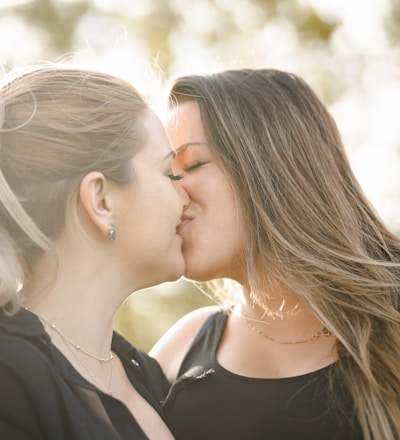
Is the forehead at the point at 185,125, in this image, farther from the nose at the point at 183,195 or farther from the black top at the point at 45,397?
the black top at the point at 45,397

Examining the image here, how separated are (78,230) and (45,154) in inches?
11.6

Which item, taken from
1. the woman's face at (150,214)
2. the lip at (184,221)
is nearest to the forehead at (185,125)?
the lip at (184,221)

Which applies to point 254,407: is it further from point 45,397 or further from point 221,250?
point 45,397

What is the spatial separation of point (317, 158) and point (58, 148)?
4.16 ft

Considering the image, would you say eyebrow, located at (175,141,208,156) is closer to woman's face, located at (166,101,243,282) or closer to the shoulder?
woman's face, located at (166,101,243,282)

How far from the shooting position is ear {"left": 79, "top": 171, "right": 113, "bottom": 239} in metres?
3.18

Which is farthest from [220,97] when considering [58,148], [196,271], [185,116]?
[58,148]

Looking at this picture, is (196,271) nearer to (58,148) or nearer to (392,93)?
(58,148)

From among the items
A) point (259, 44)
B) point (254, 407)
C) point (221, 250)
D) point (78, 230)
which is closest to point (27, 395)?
point (78, 230)

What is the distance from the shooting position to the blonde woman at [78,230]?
9.68ft

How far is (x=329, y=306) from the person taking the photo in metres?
3.69

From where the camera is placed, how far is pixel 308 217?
3.82 m

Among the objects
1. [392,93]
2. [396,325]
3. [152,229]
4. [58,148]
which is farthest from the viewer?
[392,93]

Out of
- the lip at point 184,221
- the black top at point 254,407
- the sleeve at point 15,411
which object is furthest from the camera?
the lip at point 184,221
